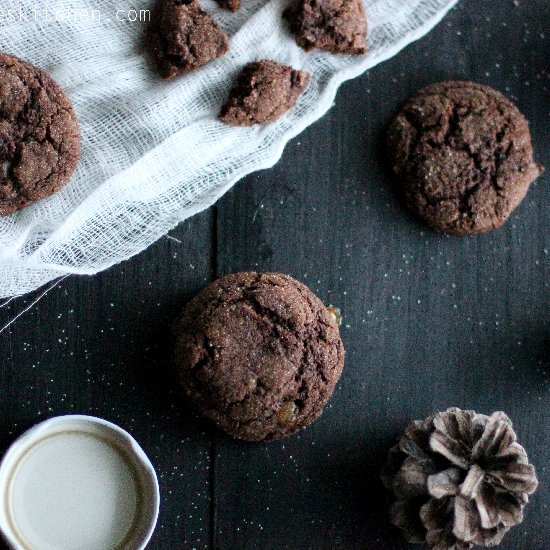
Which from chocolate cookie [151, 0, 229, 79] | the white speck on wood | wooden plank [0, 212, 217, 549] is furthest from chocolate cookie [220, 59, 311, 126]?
the white speck on wood

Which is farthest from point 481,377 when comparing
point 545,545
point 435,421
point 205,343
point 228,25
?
point 228,25

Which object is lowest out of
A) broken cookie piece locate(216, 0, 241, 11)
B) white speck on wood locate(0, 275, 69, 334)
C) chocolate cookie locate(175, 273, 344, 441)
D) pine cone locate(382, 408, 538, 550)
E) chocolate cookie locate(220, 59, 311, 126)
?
pine cone locate(382, 408, 538, 550)

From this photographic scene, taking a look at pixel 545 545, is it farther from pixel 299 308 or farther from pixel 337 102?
pixel 337 102

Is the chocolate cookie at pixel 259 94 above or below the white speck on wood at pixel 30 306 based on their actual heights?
above

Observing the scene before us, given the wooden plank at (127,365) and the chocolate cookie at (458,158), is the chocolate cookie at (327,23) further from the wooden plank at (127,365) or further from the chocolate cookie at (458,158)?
the wooden plank at (127,365)

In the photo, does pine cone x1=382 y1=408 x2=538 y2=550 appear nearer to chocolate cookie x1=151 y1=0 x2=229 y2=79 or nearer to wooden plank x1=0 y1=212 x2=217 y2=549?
wooden plank x1=0 y1=212 x2=217 y2=549

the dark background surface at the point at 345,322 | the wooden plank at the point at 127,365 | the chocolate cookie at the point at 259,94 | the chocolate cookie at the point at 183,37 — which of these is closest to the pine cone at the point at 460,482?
the dark background surface at the point at 345,322
